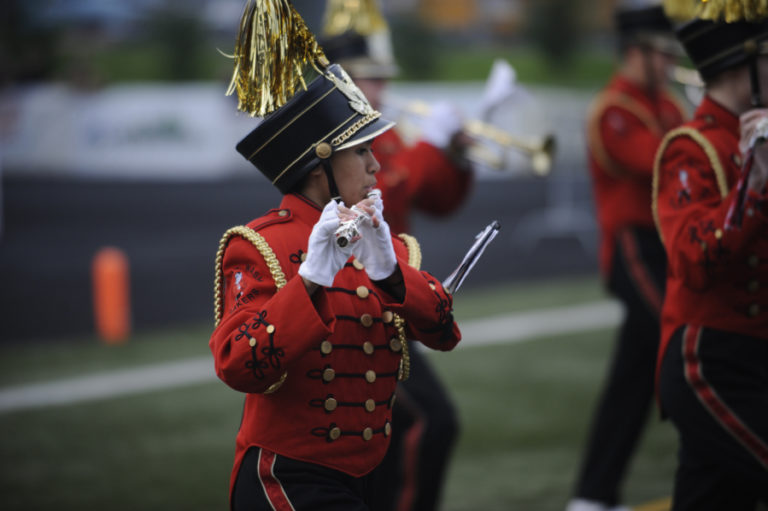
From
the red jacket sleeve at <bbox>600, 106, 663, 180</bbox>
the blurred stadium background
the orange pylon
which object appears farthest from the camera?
the orange pylon

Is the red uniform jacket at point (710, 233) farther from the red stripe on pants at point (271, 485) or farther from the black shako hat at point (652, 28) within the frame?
the black shako hat at point (652, 28)

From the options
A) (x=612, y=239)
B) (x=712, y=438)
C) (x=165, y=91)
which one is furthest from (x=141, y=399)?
(x=165, y=91)

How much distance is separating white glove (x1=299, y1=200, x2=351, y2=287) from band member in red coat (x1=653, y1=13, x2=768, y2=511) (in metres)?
1.29

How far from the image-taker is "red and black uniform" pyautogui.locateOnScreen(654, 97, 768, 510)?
3279 mm

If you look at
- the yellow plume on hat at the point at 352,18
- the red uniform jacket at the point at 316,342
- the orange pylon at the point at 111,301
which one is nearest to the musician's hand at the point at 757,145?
the red uniform jacket at the point at 316,342

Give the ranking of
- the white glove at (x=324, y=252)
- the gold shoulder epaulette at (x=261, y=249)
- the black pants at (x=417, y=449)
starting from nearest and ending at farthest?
1. the white glove at (x=324, y=252)
2. the gold shoulder epaulette at (x=261, y=249)
3. the black pants at (x=417, y=449)

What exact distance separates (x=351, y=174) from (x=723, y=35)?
1500 millimetres

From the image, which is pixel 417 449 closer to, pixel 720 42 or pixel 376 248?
pixel 376 248

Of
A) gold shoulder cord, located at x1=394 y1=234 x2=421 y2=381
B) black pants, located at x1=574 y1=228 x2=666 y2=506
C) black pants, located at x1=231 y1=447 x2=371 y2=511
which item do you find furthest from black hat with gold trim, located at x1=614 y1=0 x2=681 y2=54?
black pants, located at x1=231 y1=447 x2=371 y2=511

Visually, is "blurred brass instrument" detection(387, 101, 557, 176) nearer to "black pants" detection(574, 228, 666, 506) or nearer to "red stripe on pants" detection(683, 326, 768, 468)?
"black pants" detection(574, 228, 666, 506)

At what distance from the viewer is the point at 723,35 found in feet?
11.4

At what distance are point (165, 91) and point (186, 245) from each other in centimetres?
836

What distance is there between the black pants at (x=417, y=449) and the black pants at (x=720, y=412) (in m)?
1.18

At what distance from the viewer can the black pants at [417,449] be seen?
14.4 ft
